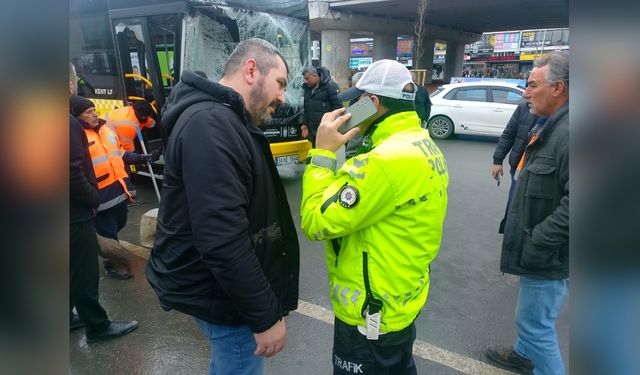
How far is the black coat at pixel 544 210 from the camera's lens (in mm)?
1964

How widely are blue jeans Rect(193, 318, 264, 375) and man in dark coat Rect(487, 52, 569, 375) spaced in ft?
4.91

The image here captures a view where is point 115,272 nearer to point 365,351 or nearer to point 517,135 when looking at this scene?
point 365,351

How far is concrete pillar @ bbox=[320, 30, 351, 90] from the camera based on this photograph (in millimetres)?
24797

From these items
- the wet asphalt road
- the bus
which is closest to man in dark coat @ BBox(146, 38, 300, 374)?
the wet asphalt road

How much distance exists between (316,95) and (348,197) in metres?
5.66

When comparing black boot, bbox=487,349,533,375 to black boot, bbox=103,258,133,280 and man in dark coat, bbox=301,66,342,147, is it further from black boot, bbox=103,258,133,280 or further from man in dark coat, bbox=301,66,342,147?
man in dark coat, bbox=301,66,342,147

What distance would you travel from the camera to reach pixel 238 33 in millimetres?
6184

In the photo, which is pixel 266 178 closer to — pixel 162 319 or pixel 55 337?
pixel 55 337

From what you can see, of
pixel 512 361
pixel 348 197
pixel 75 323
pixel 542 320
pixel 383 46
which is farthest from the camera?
pixel 383 46

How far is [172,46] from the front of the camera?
6176mm

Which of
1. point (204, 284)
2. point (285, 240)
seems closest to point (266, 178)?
point (285, 240)

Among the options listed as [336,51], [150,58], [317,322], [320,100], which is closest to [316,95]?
[320,100]

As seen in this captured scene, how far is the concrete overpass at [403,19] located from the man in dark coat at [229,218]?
2155 centimetres

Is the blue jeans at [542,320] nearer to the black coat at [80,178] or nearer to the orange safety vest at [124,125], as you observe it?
the black coat at [80,178]
